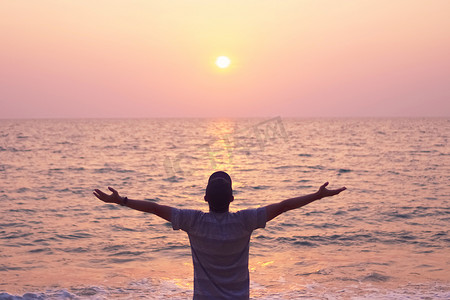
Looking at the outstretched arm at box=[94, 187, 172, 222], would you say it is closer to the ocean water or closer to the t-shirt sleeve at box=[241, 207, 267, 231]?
the t-shirt sleeve at box=[241, 207, 267, 231]

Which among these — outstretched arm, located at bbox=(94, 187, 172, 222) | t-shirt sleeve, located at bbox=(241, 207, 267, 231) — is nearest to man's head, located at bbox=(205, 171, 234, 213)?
t-shirt sleeve, located at bbox=(241, 207, 267, 231)

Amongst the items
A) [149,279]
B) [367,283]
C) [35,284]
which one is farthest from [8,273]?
[367,283]

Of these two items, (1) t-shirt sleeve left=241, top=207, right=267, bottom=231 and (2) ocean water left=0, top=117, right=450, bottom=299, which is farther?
(2) ocean water left=0, top=117, right=450, bottom=299

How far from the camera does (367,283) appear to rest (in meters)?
9.96

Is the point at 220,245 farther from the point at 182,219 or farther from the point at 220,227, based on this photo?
the point at 182,219

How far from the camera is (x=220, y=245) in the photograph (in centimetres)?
343

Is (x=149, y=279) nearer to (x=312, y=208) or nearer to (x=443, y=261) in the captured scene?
(x=443, y=261)

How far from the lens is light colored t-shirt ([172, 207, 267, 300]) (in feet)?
11.3

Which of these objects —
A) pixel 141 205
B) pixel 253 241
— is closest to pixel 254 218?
pixel 141 205

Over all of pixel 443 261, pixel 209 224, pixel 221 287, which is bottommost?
pixel 443 261

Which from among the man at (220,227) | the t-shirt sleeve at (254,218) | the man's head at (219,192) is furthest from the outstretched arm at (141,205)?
the t-shirt sleeve at (254,218)

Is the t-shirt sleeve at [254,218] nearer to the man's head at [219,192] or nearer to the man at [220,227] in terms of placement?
the man at [220,227]

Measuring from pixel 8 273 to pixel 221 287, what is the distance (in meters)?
8.93

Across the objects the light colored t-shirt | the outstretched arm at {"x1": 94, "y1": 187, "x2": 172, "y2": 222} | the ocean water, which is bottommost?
the ocean water
